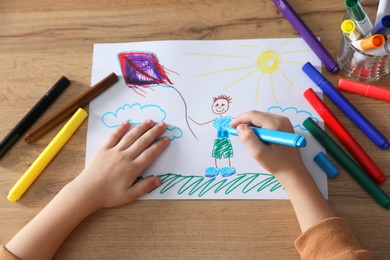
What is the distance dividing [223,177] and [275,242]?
14 cm

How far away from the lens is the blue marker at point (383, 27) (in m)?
0.67

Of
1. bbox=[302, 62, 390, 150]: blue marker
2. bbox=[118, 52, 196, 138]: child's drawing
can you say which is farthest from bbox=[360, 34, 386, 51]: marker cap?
bbox=[118, 52, 196, 138]: child's drawing

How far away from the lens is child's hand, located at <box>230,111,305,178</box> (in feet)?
2.32

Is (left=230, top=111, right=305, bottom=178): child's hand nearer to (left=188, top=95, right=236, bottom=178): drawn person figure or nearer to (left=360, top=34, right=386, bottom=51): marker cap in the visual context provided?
(left=188, top=95, right=236, bottom=178): drawn person figure

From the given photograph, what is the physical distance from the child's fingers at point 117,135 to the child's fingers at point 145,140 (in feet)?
0.10

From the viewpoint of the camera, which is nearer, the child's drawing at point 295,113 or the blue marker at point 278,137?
the blue marker at point 278,137

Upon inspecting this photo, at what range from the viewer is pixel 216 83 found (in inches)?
31.8

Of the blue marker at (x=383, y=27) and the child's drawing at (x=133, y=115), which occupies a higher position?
the blue marker at (x=383, y=27)

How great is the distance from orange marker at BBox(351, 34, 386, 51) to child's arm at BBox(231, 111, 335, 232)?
17cm

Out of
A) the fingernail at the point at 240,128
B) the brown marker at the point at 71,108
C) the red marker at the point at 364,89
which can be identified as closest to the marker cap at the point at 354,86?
the red marker at the point at 364,89

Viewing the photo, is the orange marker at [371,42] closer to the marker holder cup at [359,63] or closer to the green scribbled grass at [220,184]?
the marker holder cup at [359,63]

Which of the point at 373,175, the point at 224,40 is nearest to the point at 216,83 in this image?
the point at 224,40

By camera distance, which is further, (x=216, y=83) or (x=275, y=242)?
(x=216, y=83)

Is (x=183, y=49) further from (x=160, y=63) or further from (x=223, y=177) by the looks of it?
(x=223, y=177)
